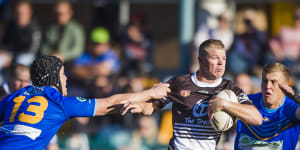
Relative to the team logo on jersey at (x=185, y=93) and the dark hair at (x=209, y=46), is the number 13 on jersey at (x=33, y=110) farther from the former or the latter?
the dark hair at (x=209, y=46)

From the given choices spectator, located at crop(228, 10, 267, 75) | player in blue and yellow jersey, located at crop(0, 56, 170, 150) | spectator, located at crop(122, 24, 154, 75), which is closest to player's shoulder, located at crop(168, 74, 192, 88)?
player in blue and yellow jersey, located at crop(0, 56, 170, 150)

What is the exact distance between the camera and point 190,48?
9.52m

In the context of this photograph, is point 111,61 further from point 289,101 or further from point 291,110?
point 291,110

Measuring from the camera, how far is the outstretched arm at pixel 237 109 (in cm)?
492

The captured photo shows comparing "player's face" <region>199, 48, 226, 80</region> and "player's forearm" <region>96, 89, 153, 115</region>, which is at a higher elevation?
"player's face" <region>199, 48, 226, 80</region>

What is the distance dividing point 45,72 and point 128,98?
943 millimetres

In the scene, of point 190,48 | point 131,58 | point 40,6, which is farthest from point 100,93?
point 40,6

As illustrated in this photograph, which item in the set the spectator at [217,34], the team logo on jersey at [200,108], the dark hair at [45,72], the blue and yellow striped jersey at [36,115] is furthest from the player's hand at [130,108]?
the spectator at [217,34]

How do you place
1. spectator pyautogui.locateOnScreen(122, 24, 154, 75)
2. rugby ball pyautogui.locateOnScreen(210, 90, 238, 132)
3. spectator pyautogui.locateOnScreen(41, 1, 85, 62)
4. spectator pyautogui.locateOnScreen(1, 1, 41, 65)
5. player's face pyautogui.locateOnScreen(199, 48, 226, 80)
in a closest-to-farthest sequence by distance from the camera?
rugby ball pyautogui.locateOnScreen(210, 90, 238, 132), player's face pyautogui.locateOnScreen(199, 48, 226, 80), spectator pyautogui.locateOnScreen(1, 1, 41, 65), spectator pyautogui.locateOnScreen(41, 1, 85, 62), spectator pyautogui.locateOnScreen(122, 24, 154, 75)

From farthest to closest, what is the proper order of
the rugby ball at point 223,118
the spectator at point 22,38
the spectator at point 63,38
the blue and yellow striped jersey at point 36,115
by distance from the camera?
1. the spectator at point 63,38
2. the spectator at point 22,38
3. the rugby ball at point 223,118
4. the blue and yellow striped jersey at point 36,115

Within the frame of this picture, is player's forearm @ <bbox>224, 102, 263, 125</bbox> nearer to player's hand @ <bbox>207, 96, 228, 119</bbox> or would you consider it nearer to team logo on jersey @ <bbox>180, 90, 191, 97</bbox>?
player's hand @ <bbox>207, 96, 228, 119</bbox>

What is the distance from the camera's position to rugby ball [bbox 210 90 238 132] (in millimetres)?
5047

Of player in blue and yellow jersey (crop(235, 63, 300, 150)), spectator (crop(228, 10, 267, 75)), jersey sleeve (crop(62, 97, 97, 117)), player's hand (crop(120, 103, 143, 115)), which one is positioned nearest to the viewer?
jersey sleeve (crop(62, 97, 97, 117))

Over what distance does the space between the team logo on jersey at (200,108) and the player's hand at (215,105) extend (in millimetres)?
361
